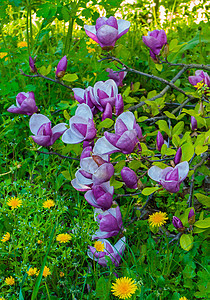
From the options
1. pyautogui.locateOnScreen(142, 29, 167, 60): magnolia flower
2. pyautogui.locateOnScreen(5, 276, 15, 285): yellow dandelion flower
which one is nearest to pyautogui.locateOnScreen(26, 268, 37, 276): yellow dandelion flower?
pyautogui.locateOnScreen(5, 276, 15, 285): yellow dandelion flower

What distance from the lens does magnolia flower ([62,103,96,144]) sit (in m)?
1.29

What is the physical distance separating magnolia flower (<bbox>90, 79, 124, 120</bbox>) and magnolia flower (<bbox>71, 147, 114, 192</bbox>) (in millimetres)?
214

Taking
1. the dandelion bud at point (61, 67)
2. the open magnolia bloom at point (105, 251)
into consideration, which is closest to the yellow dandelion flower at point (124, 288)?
the open magnolia bloom at point (105, 251)

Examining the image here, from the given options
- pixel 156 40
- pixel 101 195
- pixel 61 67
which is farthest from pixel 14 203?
pixel 156 40

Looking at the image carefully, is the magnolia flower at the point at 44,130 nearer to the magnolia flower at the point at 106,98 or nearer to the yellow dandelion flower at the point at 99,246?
the magnolia flower at the point at 106,98

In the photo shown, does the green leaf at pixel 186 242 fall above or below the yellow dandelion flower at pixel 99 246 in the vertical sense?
above

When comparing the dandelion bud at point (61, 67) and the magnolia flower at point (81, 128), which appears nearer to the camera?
the magnolia flower at point (81, 128)

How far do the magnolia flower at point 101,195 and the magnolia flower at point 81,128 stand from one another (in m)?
0.20

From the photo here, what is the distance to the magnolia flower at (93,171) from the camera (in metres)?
1.22

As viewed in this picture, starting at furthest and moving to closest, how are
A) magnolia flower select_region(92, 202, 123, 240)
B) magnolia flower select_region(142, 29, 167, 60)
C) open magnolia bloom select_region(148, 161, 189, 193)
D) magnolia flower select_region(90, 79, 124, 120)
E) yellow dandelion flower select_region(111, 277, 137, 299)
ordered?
magnolia flower select_region(142, 29, 167, 60), magnolia flower select_region(90, 79, 124, 120), magnolia flower select_region(92, 202, 123, 240), open magnolia bloom select_region(148, 161, 189, 193), yellow dandelion flower select_region(111, 277, 137, 299)

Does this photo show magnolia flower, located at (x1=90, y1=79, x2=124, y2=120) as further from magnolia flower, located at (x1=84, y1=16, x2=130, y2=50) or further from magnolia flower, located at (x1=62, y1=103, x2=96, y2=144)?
magnolia flower, located at (x1=84, y1=16, x2=130, y2=50)

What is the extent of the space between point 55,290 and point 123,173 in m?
0.53

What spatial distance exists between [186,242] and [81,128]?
61cm

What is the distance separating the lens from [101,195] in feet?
4.09
